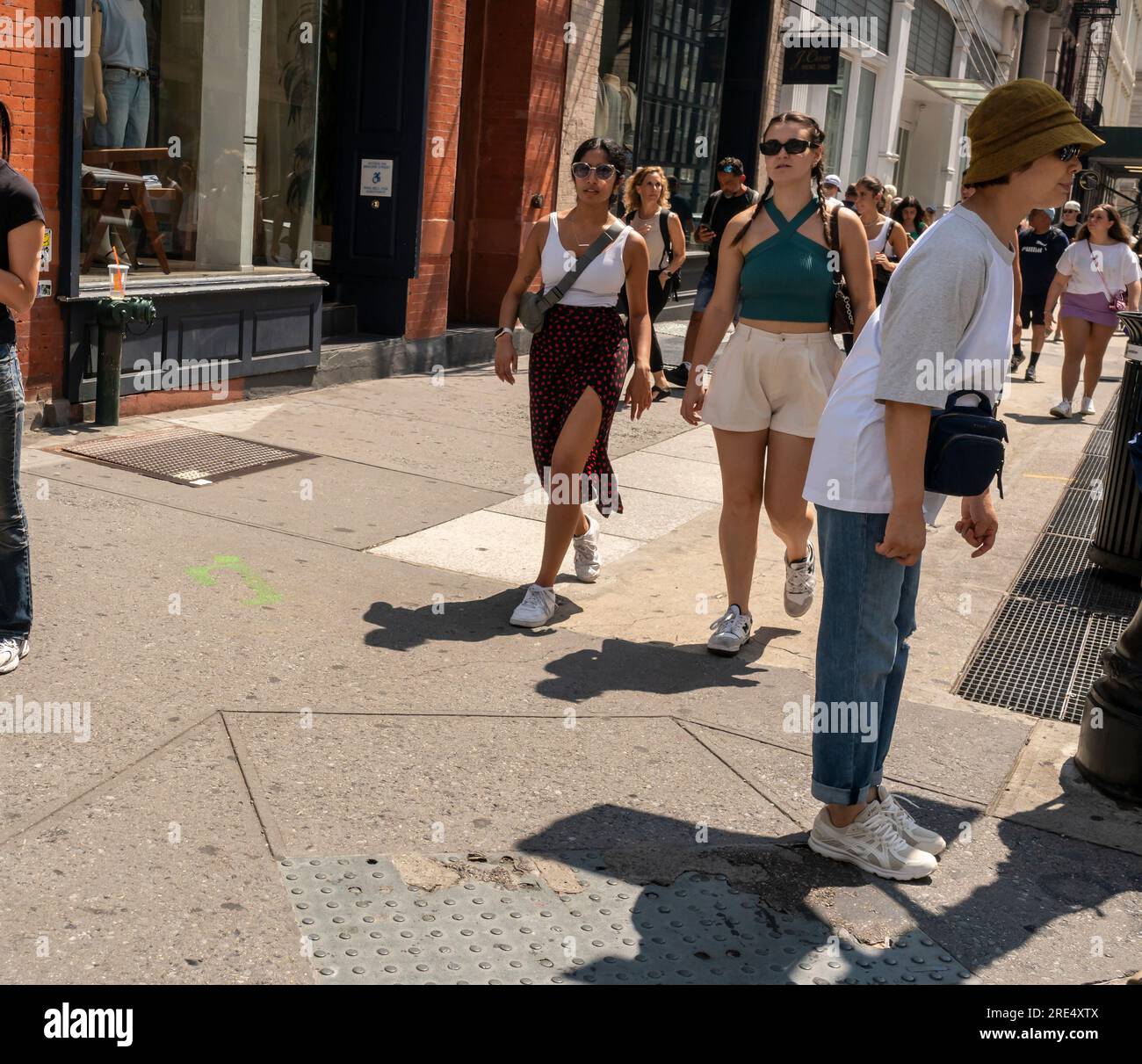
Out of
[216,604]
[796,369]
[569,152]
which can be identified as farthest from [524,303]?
[569,152]

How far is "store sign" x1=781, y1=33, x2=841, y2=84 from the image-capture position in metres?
18.7

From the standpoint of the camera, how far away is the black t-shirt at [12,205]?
4195 millimetres

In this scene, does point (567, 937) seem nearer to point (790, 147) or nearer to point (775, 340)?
point (775, 340)

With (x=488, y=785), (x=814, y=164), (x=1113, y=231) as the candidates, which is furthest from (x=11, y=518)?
(x=1113, y=231)

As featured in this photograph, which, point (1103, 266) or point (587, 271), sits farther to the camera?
point (1103, 266)

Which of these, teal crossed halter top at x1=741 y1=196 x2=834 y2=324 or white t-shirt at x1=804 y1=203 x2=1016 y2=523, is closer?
white t-shirt at x1=804 y1=203 x2=1016 y2=523

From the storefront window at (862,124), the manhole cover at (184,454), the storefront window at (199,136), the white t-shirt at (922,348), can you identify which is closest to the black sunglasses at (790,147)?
Result: the white t-shirt at (922,348)

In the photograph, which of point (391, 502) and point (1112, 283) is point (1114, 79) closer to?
point (1112, 283)

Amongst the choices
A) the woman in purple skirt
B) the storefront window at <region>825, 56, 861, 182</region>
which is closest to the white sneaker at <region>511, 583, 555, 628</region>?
the woman in purple skirt

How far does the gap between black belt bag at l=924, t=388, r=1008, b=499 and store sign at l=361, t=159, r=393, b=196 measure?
28.2ft

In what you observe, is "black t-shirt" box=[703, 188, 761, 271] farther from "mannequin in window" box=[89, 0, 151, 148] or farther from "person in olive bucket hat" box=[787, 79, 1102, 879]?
"person in olive bucket hat" box=[787, 79, 1102, 879]

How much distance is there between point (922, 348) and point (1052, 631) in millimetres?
3443

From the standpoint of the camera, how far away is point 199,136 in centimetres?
989

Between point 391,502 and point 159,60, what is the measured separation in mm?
4081
